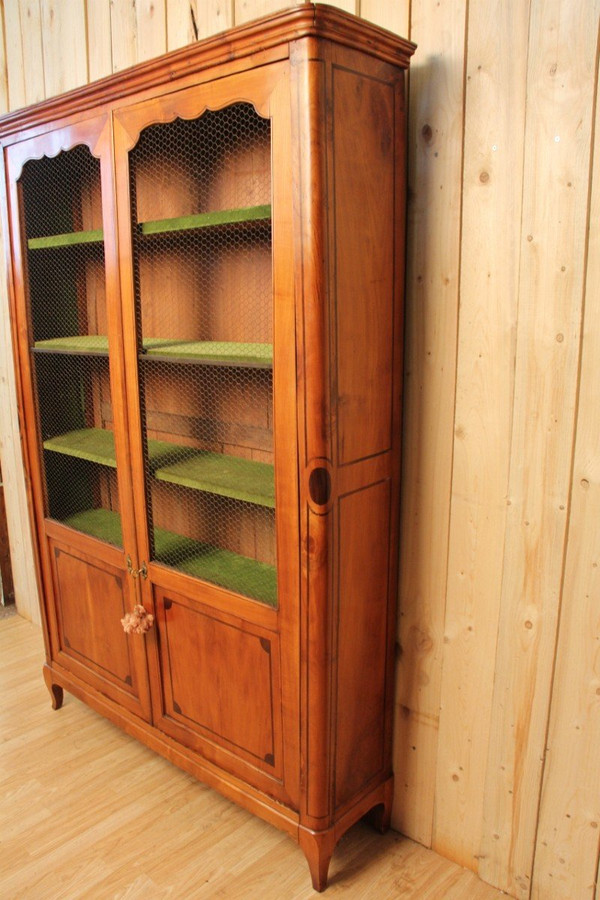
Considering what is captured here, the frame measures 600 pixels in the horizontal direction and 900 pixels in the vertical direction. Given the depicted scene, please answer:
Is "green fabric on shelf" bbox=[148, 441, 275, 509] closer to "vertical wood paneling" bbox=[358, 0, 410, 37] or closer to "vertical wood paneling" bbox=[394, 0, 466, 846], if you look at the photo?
"vertical wood paneling" bbox=[394, 0, 466, 846]

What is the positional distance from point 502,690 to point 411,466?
586 mm

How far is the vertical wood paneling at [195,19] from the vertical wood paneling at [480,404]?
841 millimetres

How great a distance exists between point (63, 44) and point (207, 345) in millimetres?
1404

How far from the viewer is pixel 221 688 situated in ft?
6.32

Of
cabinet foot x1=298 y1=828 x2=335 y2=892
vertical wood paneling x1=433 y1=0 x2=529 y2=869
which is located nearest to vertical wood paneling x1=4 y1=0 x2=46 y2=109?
vertical wood paneling x1=433 y1=0 x2=529 y2=869

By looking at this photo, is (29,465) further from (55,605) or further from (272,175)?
(272,175)

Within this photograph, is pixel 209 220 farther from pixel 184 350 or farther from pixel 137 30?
pixel 137 30

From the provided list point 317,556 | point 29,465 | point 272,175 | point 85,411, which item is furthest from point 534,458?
point 29,465

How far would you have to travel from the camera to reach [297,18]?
1.35m

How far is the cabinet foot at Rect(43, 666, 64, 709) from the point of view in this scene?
8.38 feet

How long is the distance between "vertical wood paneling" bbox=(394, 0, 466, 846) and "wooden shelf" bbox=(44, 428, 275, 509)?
39 centimetres

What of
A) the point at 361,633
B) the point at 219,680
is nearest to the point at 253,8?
the point at 361,633

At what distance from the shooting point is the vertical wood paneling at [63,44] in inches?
97.4

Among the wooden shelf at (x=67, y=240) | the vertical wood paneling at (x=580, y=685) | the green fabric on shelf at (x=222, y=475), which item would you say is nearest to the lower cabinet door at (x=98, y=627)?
the green fabric on shelf at (x=222, y=475)
